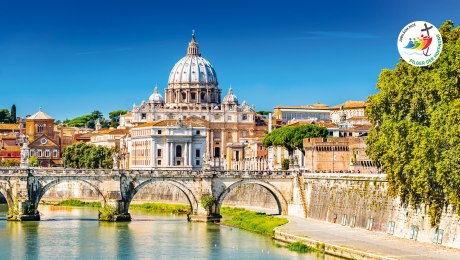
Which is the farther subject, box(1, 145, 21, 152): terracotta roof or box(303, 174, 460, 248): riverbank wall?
box(1, 145, 21, 152): terracotta roof

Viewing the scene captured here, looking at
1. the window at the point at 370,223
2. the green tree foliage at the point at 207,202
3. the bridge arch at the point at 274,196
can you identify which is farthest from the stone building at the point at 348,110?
the window at the point at 370,223

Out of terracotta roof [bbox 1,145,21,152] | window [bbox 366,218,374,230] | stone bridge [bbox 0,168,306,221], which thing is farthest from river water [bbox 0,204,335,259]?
terracotta roof [bbox 1,145,21,152]

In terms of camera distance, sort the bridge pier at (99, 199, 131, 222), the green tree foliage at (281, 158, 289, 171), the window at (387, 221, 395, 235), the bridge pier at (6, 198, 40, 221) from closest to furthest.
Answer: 1. the window at (387, 221, 395, 235)
2. the bridge pier at (6, 198, 40, 221)
3. the bridge pier at (99, 199, 131, 222)
4. the green tree foliage at (281, 158, 289, 171)

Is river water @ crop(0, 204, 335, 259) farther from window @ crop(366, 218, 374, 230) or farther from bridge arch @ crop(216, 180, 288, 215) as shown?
window @ crop(366, 218, 374, 230)

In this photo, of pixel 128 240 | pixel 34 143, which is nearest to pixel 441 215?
pixel 128 240

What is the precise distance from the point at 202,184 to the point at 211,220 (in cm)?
224

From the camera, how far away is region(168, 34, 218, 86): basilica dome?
157m

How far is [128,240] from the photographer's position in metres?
54.4

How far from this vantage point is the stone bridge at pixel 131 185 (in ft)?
212

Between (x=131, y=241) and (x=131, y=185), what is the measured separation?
12.3 m

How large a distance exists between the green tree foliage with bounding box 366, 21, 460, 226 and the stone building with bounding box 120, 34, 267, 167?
79.4m

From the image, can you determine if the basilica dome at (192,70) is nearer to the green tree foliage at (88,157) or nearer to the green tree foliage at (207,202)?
the green tree foliage at (88,157)

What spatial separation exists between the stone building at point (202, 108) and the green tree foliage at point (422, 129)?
79413 mm

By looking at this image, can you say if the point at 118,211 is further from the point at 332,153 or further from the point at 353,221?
the point at 332,153
